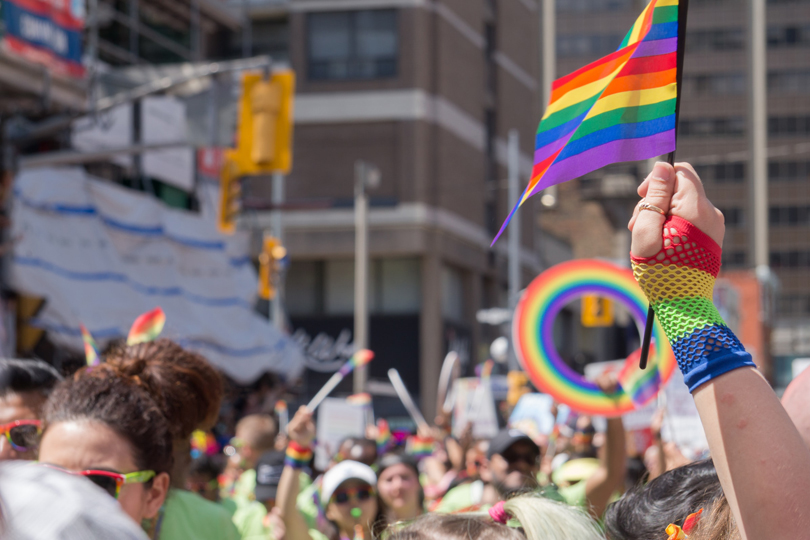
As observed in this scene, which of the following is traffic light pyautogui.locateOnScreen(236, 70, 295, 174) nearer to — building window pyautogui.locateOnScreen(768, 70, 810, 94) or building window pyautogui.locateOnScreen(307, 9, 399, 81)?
building window pyautogui.locateOnScreen(307, 9, 399, 81)

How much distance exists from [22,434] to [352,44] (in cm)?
2947

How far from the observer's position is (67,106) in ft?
42.8

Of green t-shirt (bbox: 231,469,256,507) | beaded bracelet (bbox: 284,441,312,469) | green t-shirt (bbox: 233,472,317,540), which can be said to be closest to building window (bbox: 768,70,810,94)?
green t-shirt (bbox: 231,469,256,507)

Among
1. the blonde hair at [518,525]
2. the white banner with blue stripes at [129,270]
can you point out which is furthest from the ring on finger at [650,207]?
the white banner with blue stripes at [129,270]

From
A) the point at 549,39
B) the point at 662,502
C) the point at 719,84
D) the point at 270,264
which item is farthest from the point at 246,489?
the point at 719,84

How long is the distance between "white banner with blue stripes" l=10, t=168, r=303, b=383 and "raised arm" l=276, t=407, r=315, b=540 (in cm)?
565

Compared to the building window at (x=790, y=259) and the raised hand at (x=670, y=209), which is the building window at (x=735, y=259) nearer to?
the building window at (x=790, y=259)

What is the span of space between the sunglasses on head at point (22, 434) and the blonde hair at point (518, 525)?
140cm

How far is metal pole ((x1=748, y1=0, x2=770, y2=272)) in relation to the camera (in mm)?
74250

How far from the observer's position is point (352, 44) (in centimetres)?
3162

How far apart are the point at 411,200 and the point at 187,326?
52.0 ft

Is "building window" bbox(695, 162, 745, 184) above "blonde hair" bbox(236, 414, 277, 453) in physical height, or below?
above

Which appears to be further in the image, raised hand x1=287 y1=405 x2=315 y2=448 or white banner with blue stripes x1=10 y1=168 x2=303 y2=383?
white banner with blue stripes x1=10 y1=168 x2=303 y2=383

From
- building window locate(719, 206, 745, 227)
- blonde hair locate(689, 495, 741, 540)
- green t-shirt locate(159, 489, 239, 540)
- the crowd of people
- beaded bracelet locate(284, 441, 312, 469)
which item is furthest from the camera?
building window locate(719, 206, 745, 227)
